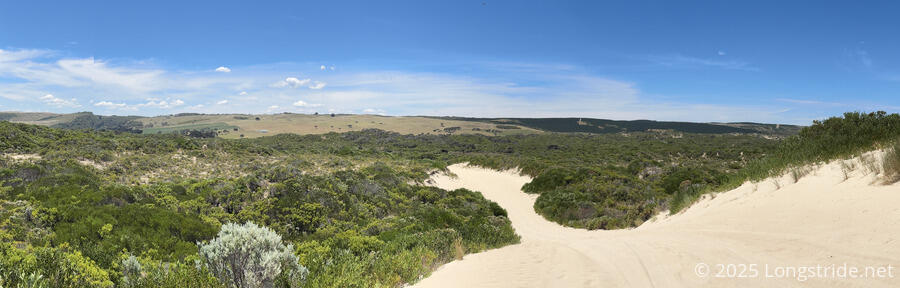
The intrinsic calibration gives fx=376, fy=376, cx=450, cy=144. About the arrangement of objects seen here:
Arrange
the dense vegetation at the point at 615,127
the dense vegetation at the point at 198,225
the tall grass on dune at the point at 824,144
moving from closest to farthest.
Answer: the dense vegetation at the point at 198,225 < the tall grass on dune at the point at 824,144 < the dense vegetation at the point at 615,127

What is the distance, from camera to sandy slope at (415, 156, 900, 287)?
494cm

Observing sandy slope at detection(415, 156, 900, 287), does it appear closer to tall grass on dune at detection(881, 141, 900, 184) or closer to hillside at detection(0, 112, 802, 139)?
tall grass on dune at detection(881, 141, 900, 184)

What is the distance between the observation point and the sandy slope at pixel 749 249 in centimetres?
494

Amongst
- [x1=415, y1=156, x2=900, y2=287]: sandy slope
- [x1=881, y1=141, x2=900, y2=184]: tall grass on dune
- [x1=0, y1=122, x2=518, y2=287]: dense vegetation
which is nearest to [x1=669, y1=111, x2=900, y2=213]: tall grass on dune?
[x1=415, y1=156, x2=900, y2=287]: sandy slope

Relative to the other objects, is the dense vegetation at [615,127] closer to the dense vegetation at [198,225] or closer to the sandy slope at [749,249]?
the dense vegetation at [198,225]

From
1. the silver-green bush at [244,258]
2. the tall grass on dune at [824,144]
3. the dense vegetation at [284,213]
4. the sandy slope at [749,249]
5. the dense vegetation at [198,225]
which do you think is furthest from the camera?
the tall grass on dune at [824,144]

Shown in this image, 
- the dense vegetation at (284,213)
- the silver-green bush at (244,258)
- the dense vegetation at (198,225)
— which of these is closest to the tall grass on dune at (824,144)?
the dense vegetation at (284,213)

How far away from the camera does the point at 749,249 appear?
20.2 ft

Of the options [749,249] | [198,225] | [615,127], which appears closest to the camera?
[749,249]

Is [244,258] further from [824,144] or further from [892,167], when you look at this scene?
[824,144]

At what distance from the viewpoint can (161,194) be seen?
15.7 metres

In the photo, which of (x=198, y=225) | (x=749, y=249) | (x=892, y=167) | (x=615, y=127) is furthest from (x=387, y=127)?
(x=749, y=249)

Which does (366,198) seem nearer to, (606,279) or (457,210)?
(457,210)

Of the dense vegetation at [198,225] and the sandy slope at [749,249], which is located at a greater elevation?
the sandy slope at [749,249]
